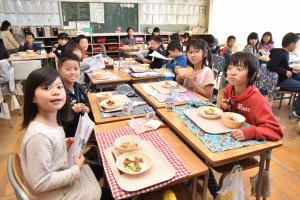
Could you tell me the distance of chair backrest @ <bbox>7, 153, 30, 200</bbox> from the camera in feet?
2.98

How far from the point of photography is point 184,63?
123 inches

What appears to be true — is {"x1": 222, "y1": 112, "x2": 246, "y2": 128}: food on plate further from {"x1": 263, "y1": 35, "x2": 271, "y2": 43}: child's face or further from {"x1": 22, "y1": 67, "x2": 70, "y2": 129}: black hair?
{"x1": 263, "y1": 35, "x2": 271, "y2": 43}: child's face

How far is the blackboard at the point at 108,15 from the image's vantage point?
22.9 ft

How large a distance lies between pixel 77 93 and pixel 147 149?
108 cm

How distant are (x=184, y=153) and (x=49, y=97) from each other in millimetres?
798

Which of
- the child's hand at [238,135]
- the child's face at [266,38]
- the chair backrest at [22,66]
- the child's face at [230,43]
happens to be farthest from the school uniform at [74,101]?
the child's face at [266,38]

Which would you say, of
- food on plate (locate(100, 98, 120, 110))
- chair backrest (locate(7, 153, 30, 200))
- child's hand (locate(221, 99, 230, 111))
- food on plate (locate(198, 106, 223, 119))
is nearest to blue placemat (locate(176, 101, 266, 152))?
food on plate (locate(198, 106, 223, 119))

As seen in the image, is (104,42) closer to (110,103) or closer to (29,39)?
(29,39)

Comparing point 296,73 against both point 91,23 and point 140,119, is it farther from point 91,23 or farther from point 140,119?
point 91,23

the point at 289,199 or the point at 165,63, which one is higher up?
the point at 165,63

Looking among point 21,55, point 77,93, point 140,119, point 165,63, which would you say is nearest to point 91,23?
point 21,55

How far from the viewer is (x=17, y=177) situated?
96cm

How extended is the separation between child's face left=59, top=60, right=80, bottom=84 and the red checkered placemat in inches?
26.9

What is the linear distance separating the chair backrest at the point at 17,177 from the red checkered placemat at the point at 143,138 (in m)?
0.35
